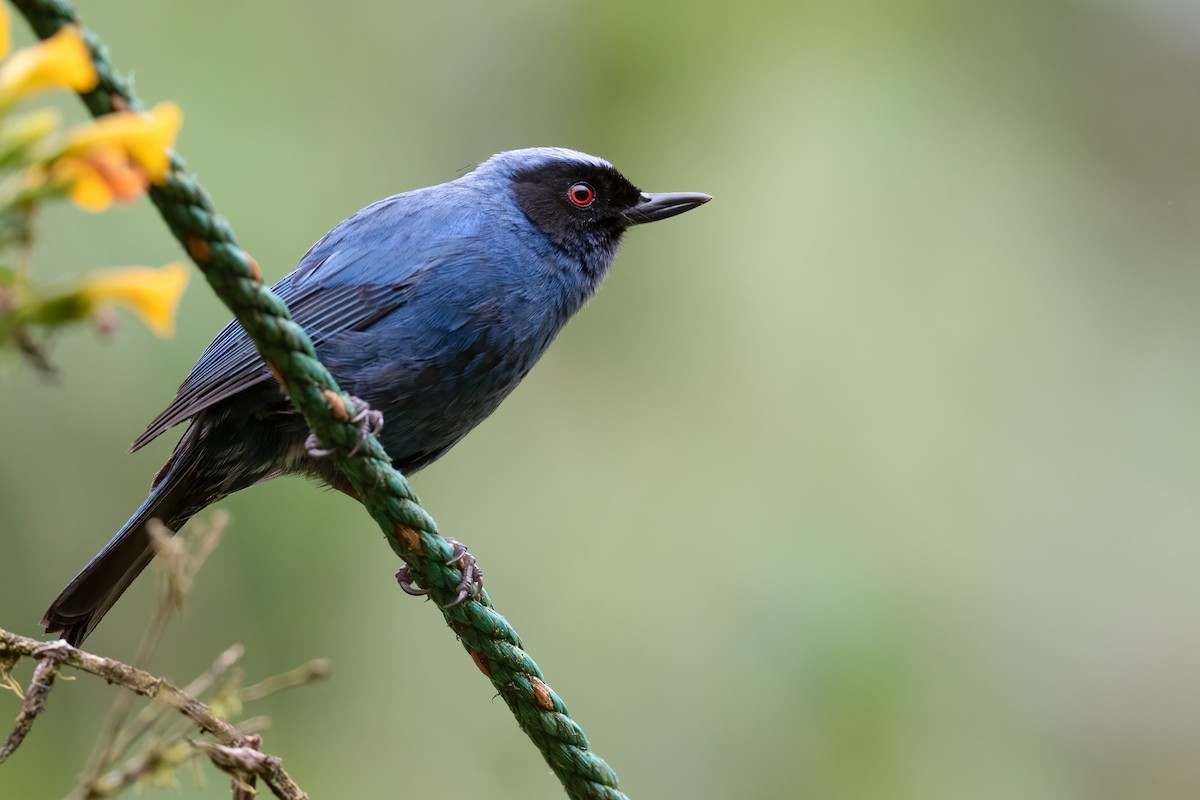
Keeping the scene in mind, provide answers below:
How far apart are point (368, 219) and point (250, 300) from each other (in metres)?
2.16

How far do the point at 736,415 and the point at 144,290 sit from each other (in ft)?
19.7

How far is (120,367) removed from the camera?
238 inches

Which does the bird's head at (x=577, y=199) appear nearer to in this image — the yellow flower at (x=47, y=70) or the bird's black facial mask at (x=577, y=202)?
the bird's black facial mask at (x=577, y=202)

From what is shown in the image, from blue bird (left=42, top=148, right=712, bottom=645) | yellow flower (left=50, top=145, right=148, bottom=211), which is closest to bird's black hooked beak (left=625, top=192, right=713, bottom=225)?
A: blue bird (left=42, top=148, right=712, bottom=645)

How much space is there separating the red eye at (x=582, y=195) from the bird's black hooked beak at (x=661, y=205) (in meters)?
0.16

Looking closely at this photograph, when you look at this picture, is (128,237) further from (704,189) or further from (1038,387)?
(1038,387)

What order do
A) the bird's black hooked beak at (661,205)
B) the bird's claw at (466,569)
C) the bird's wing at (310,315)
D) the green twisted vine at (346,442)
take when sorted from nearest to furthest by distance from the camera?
1. the green twisted vine at (346,442)
2. the bird's claw at (466,569)
3. the bird's wing at (310,315)
4. the bird's black hooked beak at (661,205)

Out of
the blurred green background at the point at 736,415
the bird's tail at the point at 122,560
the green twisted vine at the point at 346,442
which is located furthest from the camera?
the blurred green background at the point at 736,415

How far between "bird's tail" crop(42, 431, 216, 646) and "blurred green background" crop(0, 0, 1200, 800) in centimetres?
194

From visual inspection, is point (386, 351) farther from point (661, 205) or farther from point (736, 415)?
point (736, 415)

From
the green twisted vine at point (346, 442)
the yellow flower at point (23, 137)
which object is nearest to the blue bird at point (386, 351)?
the green twisted vine at point (346, 442)

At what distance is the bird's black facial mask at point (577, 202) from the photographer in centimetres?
452

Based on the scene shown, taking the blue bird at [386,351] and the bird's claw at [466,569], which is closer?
the bird's claw at [466,569]

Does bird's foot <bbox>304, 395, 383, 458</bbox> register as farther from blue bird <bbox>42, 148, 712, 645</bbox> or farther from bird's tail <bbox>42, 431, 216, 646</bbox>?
bird's tail <bbox>42, 431, 216, 646</bbox>
